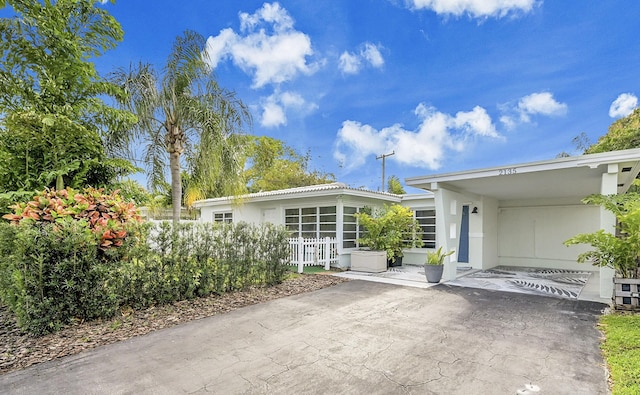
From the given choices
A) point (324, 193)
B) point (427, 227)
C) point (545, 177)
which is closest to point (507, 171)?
point (545, 177)

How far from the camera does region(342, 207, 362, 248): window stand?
11159 mm

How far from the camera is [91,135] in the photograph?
729 cm

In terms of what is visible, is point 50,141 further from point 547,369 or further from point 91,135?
point 547,369

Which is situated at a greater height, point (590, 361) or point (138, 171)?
point (138, 171)

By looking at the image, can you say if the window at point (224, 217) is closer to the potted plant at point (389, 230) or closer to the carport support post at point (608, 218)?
the potted plant at point (389, 230)

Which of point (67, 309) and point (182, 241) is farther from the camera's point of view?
point (182, 241)

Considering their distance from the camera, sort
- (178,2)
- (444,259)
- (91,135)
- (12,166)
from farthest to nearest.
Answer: (178,2) < (444,259) < (91,135) < (12,166)

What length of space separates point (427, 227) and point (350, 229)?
2937mm

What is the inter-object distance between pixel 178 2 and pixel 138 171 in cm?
533

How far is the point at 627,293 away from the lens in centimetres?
548

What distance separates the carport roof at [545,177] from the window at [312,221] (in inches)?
141

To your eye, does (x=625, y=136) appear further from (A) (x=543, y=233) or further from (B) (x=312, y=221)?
(B) (x=312, y=221)

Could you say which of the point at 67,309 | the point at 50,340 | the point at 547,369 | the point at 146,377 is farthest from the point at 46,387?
the point at 547,369

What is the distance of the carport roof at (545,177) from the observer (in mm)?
6098
